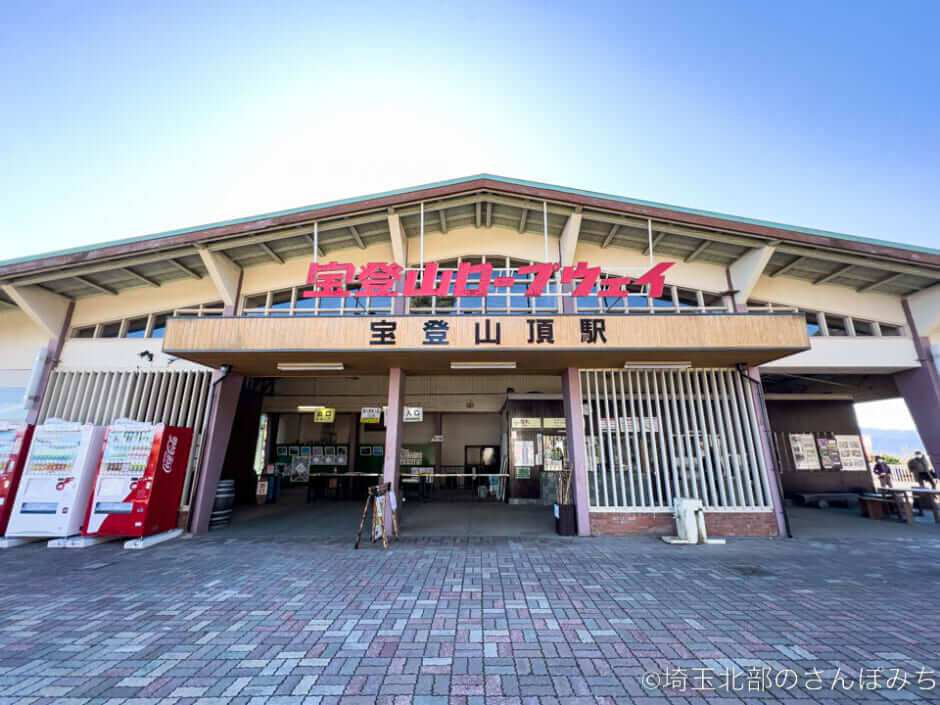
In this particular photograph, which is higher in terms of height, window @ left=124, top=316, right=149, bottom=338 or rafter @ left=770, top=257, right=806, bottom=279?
rafter @ left=770, top=257, right=806, bottom=279

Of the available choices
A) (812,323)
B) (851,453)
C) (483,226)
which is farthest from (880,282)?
(483,226)

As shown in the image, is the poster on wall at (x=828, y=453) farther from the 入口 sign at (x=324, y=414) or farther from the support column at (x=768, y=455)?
the 入口 sign at (x=324, y=414)

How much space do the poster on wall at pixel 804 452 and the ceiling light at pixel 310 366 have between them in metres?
16.5

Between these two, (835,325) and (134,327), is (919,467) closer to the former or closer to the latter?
(835,325)

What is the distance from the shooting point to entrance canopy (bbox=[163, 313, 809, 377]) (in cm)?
753

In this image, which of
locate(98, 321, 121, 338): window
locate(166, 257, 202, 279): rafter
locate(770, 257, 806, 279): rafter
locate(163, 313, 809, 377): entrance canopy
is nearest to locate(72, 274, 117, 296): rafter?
locate(98, 321, 121, 338): window

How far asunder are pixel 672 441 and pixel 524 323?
4582 millimetres

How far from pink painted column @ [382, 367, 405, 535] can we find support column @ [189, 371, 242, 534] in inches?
155

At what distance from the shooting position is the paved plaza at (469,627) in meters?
3.03

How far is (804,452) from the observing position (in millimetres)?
14516

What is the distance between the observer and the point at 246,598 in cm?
491

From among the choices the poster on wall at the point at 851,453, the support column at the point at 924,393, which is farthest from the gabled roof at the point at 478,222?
the poster on wall at the point at 851,453

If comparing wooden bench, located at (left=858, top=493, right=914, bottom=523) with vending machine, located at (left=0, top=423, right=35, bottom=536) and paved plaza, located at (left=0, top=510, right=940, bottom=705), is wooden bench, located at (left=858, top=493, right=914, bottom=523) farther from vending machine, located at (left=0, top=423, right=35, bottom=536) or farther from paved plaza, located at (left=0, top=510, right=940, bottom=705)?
vending machine, located at (left=0, top=423, right=35, bottom=536)

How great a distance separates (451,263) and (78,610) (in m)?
9.28
